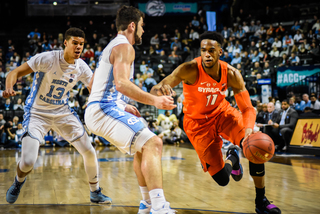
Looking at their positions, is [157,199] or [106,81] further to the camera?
[106,81]

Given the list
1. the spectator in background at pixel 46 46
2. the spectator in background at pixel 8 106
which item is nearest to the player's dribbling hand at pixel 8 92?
the spectator in background at pixel 8 106

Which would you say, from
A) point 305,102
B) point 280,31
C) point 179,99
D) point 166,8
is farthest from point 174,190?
point 166,8

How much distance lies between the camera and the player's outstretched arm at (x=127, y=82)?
2439 millimetres

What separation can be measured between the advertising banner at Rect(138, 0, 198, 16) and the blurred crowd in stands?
3.18 feet

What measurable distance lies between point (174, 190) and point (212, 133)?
1.16 meters

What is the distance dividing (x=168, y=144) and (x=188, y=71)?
991 centimetres

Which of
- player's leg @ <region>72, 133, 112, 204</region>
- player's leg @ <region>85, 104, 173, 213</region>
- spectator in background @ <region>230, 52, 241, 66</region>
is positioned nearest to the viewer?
player's leg @ <region>85, 104, 173, 213</region>

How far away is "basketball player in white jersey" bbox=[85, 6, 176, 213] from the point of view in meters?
2.51

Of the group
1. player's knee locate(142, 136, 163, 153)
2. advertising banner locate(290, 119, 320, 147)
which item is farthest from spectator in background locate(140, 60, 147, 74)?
player's knee locate(142, 136, 163, 153)

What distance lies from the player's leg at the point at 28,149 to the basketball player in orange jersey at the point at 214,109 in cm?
173

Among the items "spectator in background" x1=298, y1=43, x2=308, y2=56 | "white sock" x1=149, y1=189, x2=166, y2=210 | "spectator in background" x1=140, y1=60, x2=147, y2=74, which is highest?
"spectator in background" x1=298, y1=43, x2=308, y2=56

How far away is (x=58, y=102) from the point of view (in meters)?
4.12

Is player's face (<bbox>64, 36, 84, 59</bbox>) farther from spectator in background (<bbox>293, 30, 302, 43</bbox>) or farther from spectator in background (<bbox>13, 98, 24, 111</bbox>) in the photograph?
spectator in background (<bbox>293, 30, 302, 43</bbox>)

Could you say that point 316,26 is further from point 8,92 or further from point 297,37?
point 8,92
